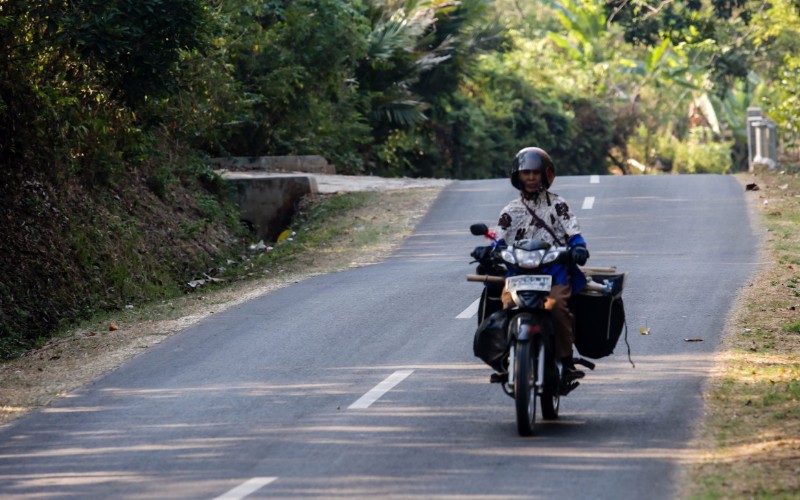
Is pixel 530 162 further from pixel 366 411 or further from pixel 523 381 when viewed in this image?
pixel 366 411

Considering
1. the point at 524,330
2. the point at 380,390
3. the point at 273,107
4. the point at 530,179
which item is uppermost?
the point at 273,107

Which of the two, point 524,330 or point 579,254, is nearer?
point 524,330

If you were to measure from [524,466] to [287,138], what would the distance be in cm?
2317

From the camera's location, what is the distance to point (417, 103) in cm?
3603

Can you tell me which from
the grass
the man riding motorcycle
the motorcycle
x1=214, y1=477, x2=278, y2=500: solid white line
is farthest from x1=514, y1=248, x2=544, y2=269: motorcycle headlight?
x1=214, y1=477, x2=278, y2=500: solid white line

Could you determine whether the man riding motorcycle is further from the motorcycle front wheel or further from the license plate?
→ the motorcycle front wheel

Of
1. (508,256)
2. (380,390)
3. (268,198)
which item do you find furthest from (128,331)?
(268,198)

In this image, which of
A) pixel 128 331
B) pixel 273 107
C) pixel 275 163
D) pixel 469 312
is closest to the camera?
pixel 469 312

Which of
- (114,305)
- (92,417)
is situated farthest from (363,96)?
(92,417)

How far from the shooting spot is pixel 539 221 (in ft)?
29.7

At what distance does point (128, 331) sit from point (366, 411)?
558cm

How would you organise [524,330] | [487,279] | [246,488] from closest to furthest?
1. [246,488]
2. [524,330]
3. [487,279]

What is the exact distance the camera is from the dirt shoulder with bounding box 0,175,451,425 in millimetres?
11523

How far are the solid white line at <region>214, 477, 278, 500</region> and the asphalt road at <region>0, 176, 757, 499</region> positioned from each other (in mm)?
24
